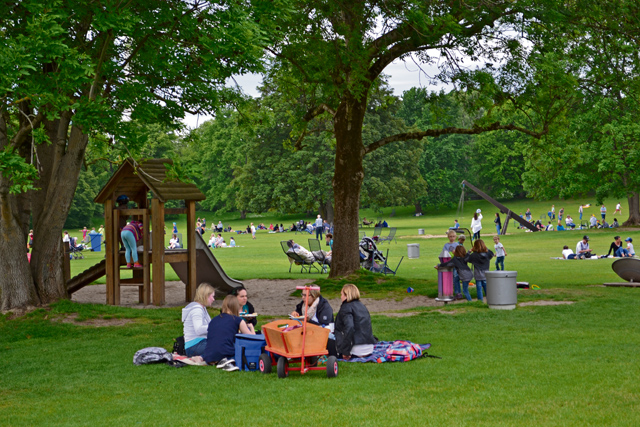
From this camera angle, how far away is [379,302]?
16.9 meters

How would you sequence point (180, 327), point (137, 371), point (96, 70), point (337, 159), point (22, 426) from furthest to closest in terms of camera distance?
point (337, 159), point (180, 327), point (96, 70), point (137, 371), point (22, 426)

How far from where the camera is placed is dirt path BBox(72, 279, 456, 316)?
52.5ft

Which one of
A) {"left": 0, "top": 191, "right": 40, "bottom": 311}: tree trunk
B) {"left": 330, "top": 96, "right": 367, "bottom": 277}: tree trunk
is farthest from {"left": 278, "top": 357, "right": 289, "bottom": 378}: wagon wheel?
{"left": 330, "top": 96, "right": 367, "bottom": 277}: tree trunk

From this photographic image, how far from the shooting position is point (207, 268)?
59.0 ft

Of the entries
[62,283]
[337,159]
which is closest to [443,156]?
[337,159]

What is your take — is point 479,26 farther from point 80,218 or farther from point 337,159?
point 80,218

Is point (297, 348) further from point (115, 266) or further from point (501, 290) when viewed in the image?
point (115, 266)

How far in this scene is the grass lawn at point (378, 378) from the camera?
648 centimetres

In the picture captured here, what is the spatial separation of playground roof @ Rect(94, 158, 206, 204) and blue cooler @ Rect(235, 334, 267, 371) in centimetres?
740

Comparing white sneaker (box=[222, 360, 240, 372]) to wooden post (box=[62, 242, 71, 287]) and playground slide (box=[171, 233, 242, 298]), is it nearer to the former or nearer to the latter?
wooden post (box=[62, 242, 71, 287])

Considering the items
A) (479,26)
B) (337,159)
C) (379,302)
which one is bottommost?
(379,302)

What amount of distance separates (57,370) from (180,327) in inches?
145

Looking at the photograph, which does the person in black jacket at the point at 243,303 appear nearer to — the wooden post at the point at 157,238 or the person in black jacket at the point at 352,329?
the person in black jacket at the point at 352,329

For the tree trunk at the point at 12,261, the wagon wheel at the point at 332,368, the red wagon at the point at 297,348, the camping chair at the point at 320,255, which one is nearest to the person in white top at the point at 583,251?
the camping chair at the point at 320,255
